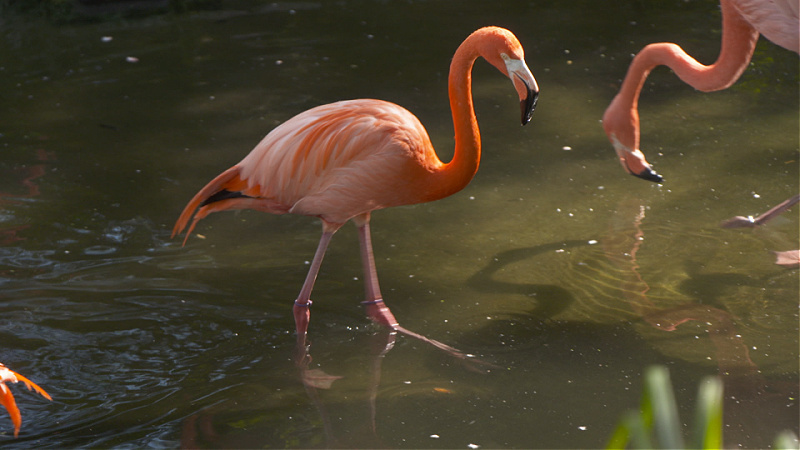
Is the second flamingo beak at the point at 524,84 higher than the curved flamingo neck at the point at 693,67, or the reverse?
the second flamingo beak at the point at 524,84

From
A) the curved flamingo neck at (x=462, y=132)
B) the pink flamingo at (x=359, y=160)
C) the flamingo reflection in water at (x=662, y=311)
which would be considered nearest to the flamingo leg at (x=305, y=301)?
the pink flamingo at (x=359, y=160)

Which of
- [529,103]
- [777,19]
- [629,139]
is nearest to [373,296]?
[529,103]

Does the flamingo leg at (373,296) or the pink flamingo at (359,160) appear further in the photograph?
the flamingo leg at (373,296)

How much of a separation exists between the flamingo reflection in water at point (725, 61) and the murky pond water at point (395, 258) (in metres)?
0.34

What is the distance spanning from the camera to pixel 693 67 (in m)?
3.63

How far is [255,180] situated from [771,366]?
6.21 ft

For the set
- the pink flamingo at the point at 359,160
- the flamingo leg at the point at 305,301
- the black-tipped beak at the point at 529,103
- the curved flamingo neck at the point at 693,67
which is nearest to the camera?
the black-tipped beak at the point at 529,103

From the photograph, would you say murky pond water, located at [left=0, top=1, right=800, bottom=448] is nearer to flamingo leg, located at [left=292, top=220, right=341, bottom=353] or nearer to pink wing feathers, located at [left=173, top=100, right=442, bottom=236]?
flamingo leg, located at [left=292, top=220, right=341, bottom=353]

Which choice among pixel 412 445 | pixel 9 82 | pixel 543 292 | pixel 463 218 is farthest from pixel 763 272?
pixel 9 82

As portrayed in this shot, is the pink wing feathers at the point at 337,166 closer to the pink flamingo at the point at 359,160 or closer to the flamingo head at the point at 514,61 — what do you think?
the pink flamingo at the point at 359,160

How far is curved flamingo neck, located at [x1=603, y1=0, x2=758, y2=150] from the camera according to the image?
355 centimetres

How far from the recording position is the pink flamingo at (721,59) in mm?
3445

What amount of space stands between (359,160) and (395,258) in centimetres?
90

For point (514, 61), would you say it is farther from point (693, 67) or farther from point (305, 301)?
point (693, 67)
